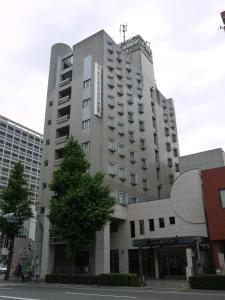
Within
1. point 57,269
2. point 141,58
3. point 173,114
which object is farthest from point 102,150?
point 173,114

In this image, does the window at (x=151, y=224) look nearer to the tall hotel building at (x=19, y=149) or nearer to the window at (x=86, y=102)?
the window at (x=86, y=102)

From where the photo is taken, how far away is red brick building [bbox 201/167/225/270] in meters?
30.5

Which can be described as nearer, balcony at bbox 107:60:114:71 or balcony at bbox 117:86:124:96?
balcony at bbox 117:86:124:96

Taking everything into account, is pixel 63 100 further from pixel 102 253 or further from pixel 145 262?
pixel 145 262

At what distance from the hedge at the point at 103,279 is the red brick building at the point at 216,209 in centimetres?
974

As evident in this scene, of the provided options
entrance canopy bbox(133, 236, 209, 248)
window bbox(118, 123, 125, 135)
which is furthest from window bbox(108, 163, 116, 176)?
entrance canopy bbox(133, 236, 209, 248)

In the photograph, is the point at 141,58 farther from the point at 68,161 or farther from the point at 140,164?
the point at 68,161

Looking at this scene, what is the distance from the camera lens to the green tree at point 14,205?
3526 cm

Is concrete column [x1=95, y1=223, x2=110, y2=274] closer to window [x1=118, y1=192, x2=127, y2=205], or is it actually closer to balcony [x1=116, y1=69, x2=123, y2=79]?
window [x1=118, y1=192, x2=127, y2=205]

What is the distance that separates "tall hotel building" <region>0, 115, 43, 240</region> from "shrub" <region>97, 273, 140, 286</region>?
9199 centimetres

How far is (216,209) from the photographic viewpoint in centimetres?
3153

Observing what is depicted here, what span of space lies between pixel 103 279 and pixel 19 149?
108m

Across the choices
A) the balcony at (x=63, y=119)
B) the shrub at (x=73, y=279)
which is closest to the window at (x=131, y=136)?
the balcony at (x=63, y=119)

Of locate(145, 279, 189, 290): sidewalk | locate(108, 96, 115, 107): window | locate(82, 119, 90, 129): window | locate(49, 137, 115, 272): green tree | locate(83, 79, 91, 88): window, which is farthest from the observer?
locate(83, 79, 91, 88): window
